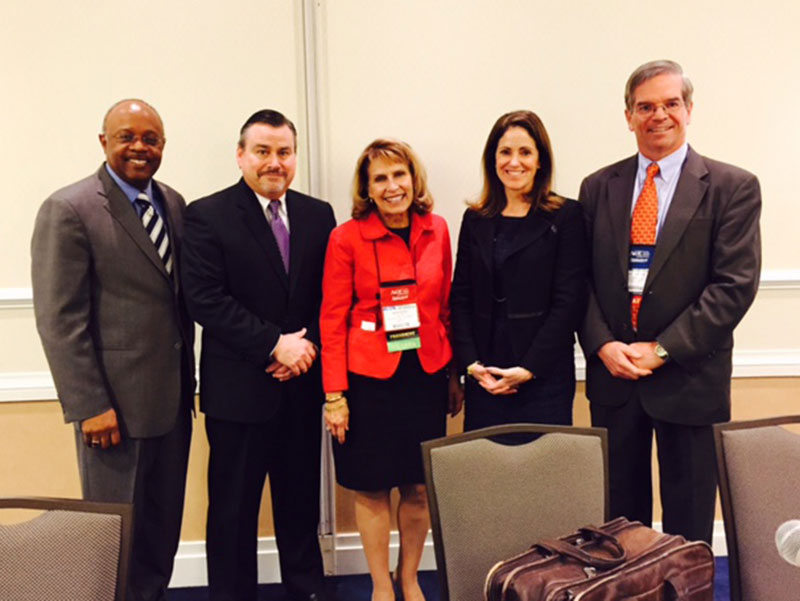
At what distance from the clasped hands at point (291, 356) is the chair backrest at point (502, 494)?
2.64 feet

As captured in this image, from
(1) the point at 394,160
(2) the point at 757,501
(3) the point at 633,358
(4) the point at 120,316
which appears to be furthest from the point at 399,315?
(2) the point at 757,501

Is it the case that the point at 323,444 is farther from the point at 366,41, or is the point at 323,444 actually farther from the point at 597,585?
the point at 597,585

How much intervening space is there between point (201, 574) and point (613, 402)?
182 centimetres

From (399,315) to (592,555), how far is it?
1.12 metres

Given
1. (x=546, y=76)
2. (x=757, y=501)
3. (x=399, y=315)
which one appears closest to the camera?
(x=757, y=501)

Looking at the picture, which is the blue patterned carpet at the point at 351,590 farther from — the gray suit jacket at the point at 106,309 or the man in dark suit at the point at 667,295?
the gray suit jacket at the point at 106,309

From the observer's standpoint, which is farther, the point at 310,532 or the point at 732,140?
the point at 732,140

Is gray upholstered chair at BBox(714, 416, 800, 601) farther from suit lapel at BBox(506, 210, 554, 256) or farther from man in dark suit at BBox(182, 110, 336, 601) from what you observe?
man in dark suit at BBox(182, 110, 336, 601)

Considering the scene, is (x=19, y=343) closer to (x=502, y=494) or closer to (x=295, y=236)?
(x=295, y=236)

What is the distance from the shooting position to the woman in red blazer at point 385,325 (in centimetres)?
229

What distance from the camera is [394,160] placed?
227 centimetres

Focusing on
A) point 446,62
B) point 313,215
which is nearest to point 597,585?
point 313,215

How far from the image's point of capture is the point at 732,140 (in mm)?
2883

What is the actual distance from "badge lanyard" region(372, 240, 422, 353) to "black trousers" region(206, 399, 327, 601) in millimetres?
→ 419
